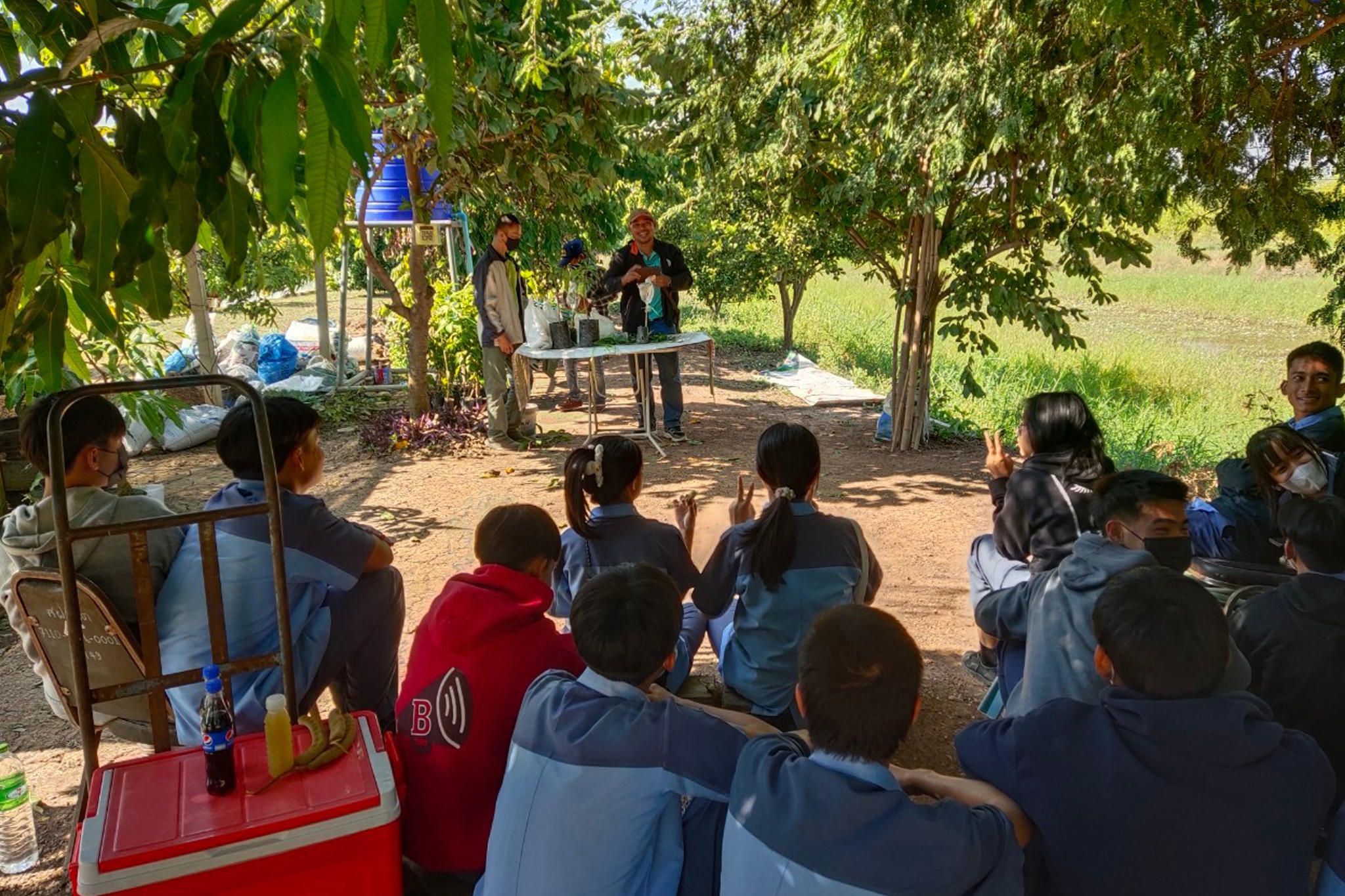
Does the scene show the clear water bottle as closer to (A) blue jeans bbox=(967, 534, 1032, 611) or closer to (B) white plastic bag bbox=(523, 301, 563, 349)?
(A) blue jeans bbox=(967, 534, 1032, 611)

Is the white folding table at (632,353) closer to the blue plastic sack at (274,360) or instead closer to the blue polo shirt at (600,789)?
the blue plastic sack at (274,360)

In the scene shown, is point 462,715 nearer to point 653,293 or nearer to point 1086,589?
point 1086,589

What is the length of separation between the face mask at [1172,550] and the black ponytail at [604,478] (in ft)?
5.01

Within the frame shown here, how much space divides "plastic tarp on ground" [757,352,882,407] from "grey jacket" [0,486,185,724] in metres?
7.94

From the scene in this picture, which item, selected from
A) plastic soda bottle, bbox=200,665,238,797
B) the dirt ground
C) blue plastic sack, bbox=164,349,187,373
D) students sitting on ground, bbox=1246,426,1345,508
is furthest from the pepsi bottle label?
blue plastic sack, bbox=164,349,187,373

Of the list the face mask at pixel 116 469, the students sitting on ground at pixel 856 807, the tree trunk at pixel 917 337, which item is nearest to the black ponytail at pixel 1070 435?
the students sitting on ground at pixel 856 807

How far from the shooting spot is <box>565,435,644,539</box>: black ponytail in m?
3.06

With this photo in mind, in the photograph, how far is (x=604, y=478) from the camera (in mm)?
3072

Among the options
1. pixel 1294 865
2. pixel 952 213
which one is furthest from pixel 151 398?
pixel 952 213

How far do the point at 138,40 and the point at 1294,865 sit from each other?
3.97m

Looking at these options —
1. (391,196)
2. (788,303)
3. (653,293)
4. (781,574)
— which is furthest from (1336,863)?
(788,303)

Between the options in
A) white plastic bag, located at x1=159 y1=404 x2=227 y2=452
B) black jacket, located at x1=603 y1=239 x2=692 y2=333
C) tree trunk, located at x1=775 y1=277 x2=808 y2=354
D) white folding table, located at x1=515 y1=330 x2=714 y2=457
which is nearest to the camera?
white folding table, located at x1=515 y1=330 x2=714 y2=457

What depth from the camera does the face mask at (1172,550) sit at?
8.32ft

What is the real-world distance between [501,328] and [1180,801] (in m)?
6.63
